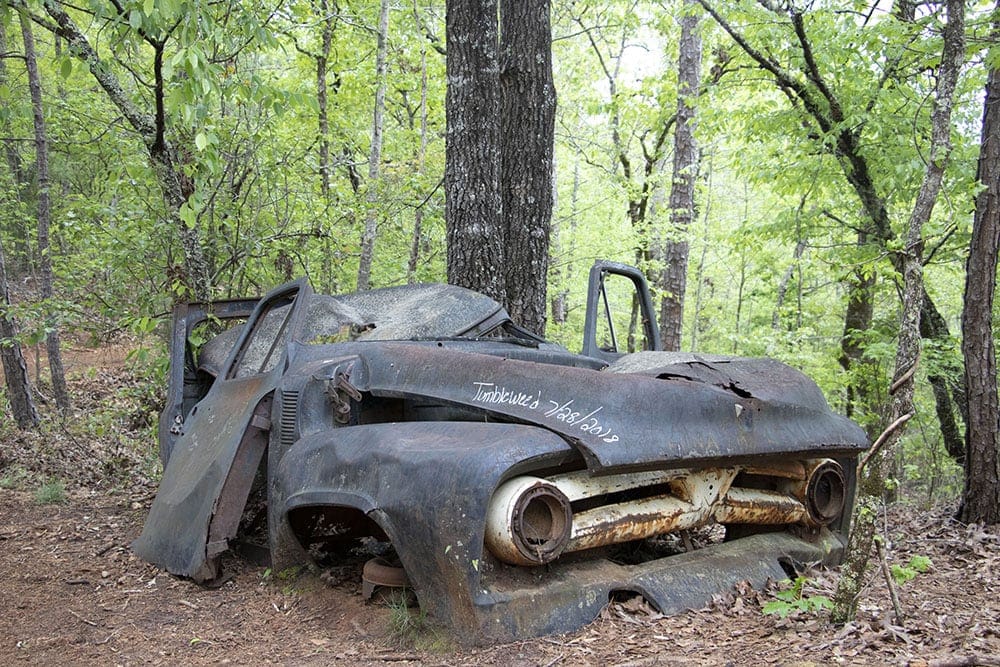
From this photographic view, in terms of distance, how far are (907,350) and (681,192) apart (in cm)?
1065

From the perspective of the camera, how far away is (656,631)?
286 cm

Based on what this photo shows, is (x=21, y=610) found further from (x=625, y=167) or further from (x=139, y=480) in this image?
(x=625, y=167)

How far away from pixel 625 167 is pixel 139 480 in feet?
44.6

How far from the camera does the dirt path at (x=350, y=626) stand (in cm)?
264

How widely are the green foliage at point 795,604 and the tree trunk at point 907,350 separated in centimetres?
15

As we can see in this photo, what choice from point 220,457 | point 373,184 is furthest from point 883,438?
point 373,184

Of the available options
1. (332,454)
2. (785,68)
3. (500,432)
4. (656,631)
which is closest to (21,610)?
(332,454)

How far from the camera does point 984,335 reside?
17.6ft

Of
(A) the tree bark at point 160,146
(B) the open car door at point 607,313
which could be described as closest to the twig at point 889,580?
(B) the open car door at point 607,313

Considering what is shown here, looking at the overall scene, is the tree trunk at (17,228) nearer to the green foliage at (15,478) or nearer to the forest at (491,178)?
the forest at (491,178)

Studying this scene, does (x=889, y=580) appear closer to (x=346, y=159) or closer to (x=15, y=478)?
(x=15, y=478)

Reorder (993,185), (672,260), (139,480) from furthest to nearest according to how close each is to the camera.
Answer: (672,260), (139,480), (993,185)

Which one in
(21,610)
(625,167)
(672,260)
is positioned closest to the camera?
(21,610)

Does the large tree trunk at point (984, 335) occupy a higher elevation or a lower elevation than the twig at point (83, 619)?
higher
